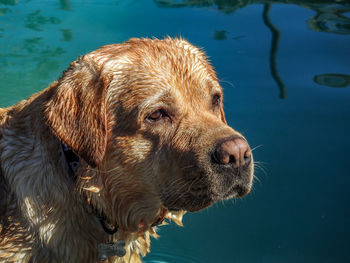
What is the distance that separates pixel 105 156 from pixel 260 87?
481cm

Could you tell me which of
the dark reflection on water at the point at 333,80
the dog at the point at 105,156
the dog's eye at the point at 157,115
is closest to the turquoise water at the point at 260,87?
the dark reflection on water at the point at 333,80

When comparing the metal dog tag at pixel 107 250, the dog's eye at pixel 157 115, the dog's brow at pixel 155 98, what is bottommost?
the metal dog tag at pixel 107 250

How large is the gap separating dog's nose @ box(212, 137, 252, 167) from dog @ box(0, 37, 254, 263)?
6 centimetres

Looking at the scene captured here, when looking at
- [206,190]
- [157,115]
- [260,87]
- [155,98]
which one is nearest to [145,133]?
[157,115]

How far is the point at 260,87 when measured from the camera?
739cm

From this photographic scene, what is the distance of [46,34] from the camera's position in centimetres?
962

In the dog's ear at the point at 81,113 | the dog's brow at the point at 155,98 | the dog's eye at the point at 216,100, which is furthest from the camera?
the dog's eye at the point at 216,100

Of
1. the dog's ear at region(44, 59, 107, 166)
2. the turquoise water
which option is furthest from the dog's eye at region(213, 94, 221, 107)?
the turquoise water

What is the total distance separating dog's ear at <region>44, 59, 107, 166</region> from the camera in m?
2.89

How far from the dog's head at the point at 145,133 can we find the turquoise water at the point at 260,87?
6.73 ft

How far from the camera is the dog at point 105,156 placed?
2.94 m

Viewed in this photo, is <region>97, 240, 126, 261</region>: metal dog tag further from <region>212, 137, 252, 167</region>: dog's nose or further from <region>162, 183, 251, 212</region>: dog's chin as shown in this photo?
<region>212, 137, 252, 167</region>: dog's nose

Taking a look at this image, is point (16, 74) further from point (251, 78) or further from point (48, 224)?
point (48, 224)

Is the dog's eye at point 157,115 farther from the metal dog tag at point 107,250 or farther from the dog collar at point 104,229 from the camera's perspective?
the metal dog tag at point 107,250
